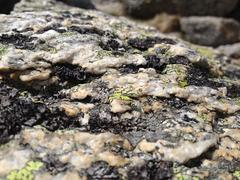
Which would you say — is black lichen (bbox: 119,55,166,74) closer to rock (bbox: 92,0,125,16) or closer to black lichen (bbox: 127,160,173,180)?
black lichen (bbox: 127,160,173,180)

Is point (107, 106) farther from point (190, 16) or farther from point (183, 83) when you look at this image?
point (190, 16)

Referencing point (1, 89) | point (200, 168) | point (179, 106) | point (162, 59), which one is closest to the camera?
point (200, 168)

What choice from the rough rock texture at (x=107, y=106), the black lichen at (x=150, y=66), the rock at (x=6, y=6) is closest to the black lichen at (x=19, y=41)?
the rough rock texture at (x=107, y=106)

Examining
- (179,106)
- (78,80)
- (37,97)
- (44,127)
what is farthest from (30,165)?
(179,106)

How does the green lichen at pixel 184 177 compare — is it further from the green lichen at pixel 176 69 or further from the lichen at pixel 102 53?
the lichen at pixel 102 53

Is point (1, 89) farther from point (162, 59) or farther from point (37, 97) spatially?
point (162, 59)
